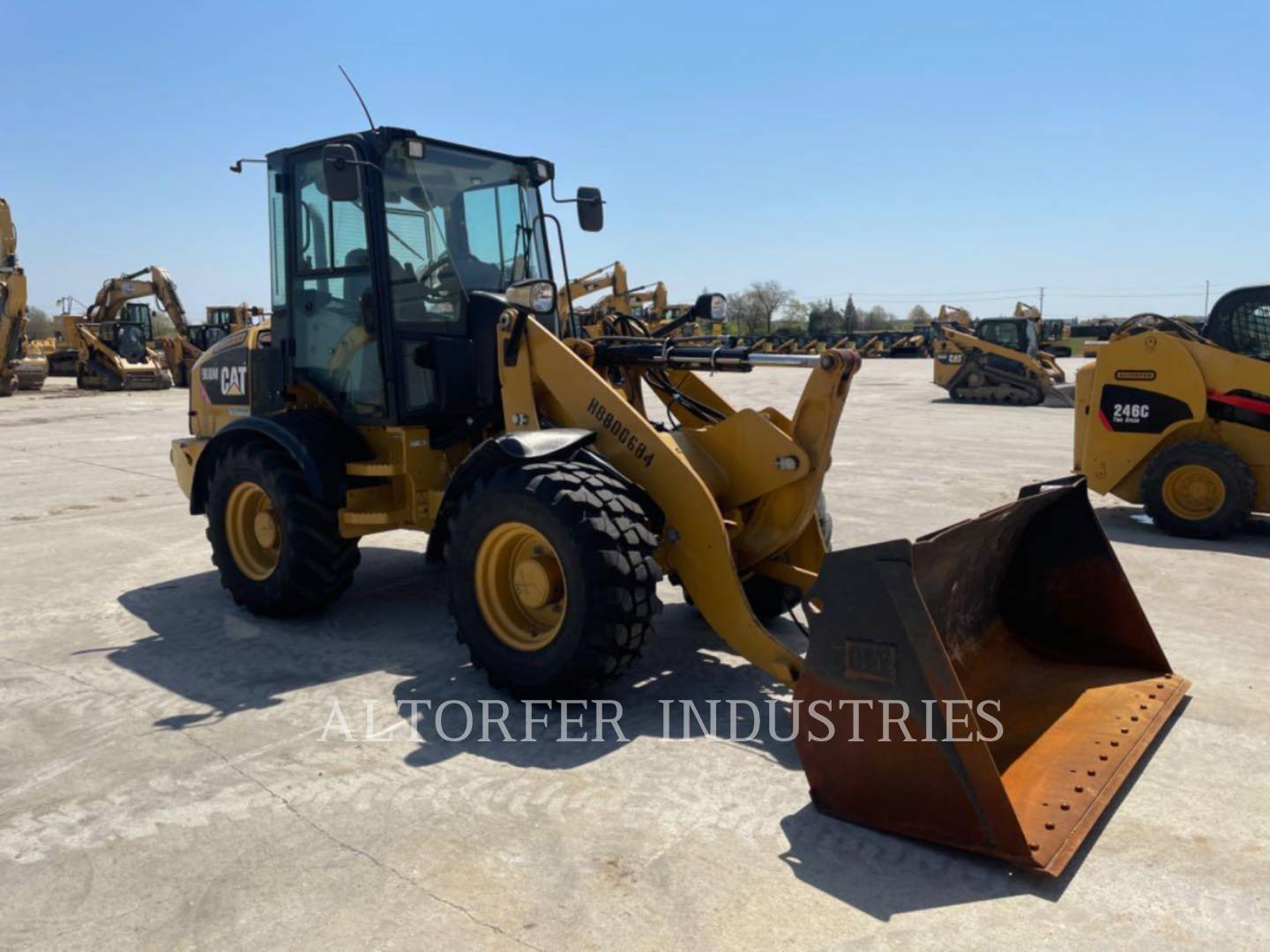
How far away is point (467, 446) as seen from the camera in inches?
227

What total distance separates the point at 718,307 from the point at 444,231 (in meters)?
1.60

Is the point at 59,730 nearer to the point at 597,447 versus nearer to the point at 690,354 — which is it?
the point at 597,447

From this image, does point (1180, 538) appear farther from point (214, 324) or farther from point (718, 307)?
point (214, 324)

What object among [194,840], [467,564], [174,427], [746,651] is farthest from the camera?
[174,427]

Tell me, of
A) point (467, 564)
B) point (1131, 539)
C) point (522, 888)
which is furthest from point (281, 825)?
point (1131, 539)

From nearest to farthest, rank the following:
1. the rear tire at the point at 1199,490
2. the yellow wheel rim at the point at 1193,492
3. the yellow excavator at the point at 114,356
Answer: the rear tire at the point at 1199,490 → the yellow wheel rim at the point at 1193,492 → the yellow excavator at the point at 114,356

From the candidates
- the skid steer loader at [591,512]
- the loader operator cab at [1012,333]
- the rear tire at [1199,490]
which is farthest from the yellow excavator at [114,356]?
the rear tire at [1199,490]

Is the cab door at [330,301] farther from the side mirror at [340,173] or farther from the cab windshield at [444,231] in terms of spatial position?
the side mirror at [340,173]

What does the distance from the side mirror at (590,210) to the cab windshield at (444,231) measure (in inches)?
18.0

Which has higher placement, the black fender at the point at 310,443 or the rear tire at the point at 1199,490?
the black fender at the point at 310,443

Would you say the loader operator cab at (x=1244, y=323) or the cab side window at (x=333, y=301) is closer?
the cab side window at (x=333, y=301)

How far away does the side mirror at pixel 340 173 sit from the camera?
4.65 m

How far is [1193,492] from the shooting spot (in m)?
8.25

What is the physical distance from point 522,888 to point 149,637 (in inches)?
139
